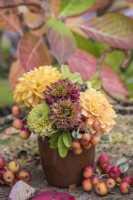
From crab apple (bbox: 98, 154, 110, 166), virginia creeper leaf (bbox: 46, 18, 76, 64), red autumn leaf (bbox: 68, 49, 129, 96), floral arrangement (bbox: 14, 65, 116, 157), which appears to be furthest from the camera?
red autumn leaf (bbox: 68, 49, 129, 96)

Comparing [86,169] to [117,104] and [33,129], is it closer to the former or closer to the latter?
[33,129]

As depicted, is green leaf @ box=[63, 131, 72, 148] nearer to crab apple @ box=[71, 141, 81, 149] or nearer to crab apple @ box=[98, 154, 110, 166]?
crab apple @ box=[71, 141, 81, 149]

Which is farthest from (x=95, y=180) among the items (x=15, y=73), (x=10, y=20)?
(x=10, y=20)

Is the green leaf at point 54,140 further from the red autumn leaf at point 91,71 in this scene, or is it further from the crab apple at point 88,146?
the red autumn leaf at point 91,71

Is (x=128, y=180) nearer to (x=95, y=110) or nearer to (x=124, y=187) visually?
(x=124, y=187)

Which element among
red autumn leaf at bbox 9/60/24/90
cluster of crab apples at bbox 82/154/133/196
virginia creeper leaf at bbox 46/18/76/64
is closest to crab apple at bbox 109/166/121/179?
cluster of crab apples at bbox 82/154/133/196

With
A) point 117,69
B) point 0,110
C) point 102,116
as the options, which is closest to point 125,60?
point 117,69

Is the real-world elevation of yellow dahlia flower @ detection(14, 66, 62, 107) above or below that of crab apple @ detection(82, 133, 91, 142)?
above
